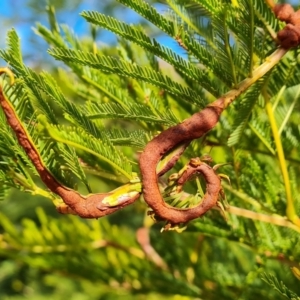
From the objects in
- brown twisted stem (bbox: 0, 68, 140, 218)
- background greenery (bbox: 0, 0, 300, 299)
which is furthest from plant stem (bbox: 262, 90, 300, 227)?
brown twisted stem (bbox: 0, 68, 140, 218)

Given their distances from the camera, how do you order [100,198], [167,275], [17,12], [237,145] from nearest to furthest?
[100,198]
[237,145]
[167,275]
[17,12]

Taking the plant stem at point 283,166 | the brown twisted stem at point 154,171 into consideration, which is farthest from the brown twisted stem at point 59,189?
the plant stem at point 283,166

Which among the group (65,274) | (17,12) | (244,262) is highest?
(17,12)

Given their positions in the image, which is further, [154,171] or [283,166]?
[283,166]

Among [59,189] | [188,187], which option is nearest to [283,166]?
[188,187]

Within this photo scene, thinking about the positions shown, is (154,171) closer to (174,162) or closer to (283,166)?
(174,162)

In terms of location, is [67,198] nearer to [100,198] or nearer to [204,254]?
[100,198]

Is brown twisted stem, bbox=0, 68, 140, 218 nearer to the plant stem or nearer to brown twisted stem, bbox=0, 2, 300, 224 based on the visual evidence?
brown twisted stem, bbox=0, 2, 300, 224

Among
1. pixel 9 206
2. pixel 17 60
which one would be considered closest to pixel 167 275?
pixel 17 60
